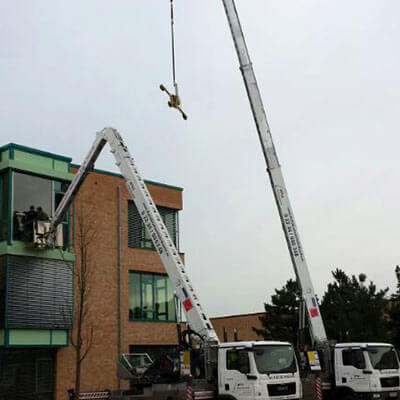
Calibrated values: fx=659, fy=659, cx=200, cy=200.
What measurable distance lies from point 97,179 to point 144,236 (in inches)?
156

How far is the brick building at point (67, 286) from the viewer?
2544cm

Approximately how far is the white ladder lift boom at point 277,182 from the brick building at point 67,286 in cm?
285

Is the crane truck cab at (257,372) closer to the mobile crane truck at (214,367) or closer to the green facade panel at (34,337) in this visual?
the mobile crane truck at (214,367)

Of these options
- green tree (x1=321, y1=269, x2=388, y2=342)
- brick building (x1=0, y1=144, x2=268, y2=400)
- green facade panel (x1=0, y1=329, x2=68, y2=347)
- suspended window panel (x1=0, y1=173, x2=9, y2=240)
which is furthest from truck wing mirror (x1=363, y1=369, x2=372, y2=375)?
suspended window panel (x1=0, y1=173, x2=9, y2=240)

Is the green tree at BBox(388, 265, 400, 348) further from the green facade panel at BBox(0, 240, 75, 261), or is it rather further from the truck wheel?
the green facade panel at BBox(0, 240, 75, 261)

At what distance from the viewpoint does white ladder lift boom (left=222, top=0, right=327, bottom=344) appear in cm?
2127

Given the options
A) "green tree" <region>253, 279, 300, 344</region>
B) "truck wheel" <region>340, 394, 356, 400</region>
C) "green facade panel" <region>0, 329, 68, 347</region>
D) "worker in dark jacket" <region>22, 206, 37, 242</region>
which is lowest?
"truck wheel" <region>340, 394, 356, 400</region>

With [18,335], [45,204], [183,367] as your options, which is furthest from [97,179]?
[183,367]

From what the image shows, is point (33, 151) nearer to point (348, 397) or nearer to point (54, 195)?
point (54, 195)

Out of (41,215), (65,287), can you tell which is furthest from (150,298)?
→ (41,215)

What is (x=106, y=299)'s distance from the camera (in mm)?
29688

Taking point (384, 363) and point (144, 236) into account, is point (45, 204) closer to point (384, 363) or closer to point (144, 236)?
point (144, 236)

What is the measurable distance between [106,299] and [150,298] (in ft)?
10.1

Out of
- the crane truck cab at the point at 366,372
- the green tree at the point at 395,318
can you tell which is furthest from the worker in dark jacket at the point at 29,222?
the green tree at the point at 395,318
